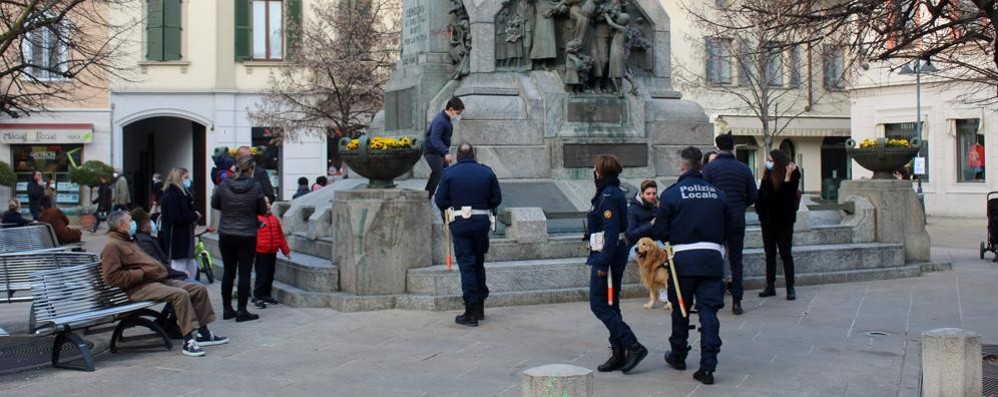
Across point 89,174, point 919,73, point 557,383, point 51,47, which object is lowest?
point 557,383

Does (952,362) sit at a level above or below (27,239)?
below

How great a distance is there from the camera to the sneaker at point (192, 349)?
9.43m

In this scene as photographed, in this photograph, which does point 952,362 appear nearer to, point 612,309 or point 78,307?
point 612,309

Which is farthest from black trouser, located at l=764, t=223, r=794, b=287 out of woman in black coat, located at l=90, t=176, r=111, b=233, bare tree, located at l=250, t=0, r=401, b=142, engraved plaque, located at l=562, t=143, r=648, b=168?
woman in black coat, located at l=90, t=176, r=111, b=233

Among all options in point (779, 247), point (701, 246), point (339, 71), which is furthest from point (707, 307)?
point (339, 71)

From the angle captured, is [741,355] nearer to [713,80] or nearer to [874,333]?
[874,333]

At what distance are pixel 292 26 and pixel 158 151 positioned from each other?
7.89 metres

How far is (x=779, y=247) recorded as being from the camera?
12.5 m

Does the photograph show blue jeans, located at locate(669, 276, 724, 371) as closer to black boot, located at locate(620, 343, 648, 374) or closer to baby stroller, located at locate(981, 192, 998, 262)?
black boot, located at locate(620, 343, 648, 374)

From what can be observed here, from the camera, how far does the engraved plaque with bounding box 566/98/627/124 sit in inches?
606

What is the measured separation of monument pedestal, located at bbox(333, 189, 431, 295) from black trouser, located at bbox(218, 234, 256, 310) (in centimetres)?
102

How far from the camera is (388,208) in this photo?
1184 centimetres

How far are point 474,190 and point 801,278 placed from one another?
504cm

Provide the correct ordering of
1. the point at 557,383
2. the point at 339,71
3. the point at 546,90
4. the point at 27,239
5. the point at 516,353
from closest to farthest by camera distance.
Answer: the point at 557,383 → the point at 516,353 → the point at 27,239 → the point at 546,90 → the point at 339,71
